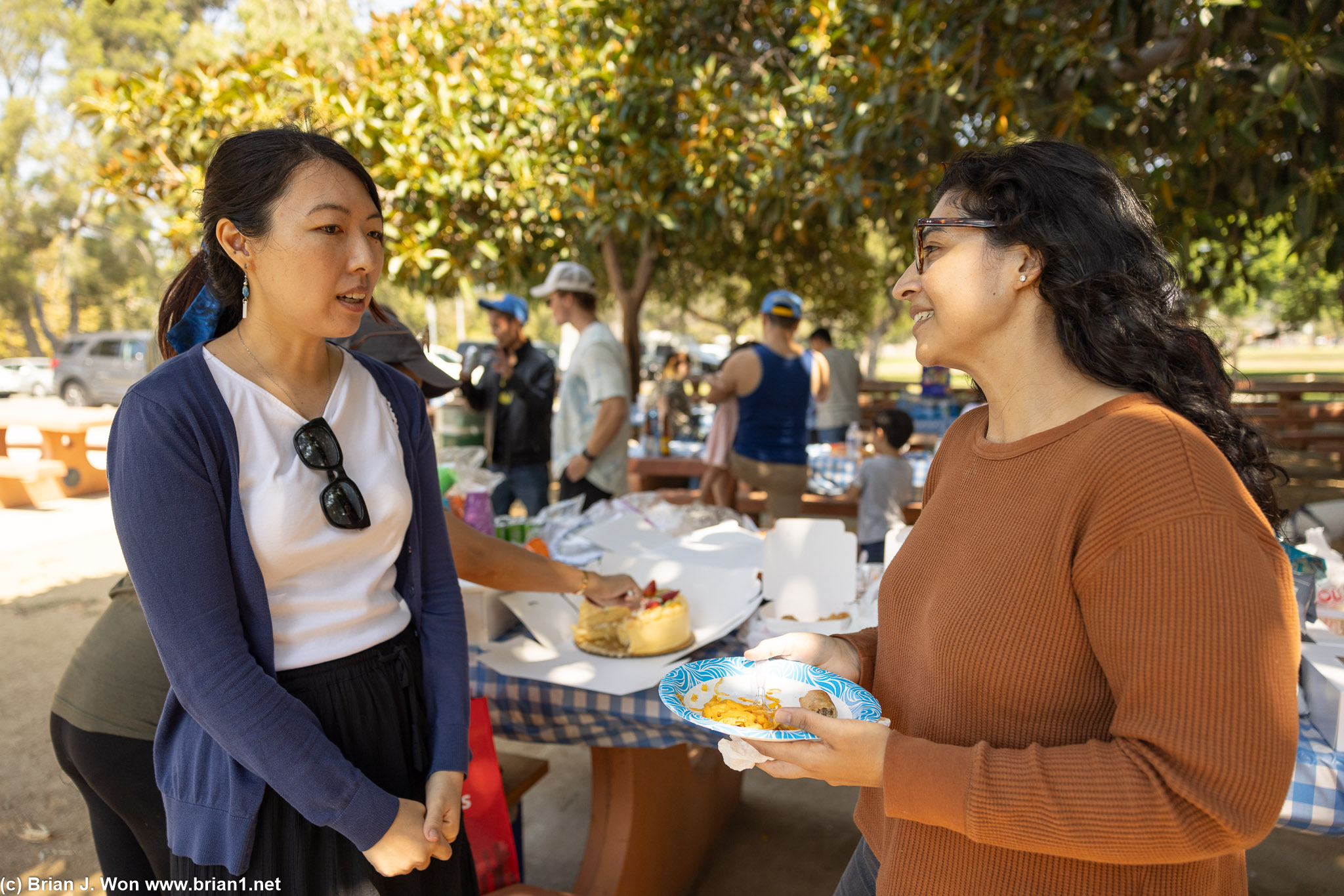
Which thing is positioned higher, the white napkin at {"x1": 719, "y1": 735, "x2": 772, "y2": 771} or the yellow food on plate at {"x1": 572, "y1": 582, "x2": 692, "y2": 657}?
the white napkin at {"x1": 719, "y1": 735, "x2": 772, "y2": 771}

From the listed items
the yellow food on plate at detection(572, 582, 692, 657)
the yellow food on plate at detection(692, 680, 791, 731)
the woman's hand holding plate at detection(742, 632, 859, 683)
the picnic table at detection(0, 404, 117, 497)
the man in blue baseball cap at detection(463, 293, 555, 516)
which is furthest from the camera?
the picnic table at detection(0, 404, 117, 497)

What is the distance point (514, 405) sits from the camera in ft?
16.4

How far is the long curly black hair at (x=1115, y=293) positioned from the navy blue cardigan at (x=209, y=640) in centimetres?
113

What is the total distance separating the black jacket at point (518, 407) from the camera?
502 cm

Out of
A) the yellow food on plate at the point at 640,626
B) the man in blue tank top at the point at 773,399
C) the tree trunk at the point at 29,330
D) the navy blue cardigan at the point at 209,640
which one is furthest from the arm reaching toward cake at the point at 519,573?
the tree trunk at the point at 29,330

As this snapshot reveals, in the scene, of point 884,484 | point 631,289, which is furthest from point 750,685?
point 631,289

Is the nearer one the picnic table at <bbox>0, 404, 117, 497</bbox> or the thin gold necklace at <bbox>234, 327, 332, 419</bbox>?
the thin gold necklace at <bbox>234, 327, 332, 419</bbox>

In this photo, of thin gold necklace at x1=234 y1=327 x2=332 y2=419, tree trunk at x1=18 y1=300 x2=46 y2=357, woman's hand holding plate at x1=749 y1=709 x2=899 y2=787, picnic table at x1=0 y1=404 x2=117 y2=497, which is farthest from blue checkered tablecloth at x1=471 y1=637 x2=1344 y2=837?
tree trunk at x1=18 y1=300 x2=46 y2=357

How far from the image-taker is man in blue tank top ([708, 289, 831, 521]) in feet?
16.3

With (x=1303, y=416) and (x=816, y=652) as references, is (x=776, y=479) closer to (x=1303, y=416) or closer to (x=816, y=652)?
(x=816, y=652)

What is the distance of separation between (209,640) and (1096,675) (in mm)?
1177

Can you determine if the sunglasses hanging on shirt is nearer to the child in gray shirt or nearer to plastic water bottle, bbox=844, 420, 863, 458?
the child in gray shirt

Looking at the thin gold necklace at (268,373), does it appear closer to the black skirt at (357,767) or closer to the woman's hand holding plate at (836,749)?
the black skirt at (357,767)

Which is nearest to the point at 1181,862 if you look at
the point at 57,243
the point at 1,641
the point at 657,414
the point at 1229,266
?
the point at 1229,266
